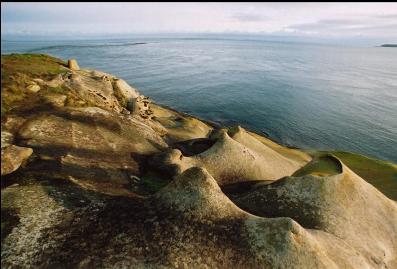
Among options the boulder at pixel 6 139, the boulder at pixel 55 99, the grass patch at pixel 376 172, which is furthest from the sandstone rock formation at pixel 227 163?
the grass patch at pixel 376 172

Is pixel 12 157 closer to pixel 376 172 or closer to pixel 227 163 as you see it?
pixel 227 163

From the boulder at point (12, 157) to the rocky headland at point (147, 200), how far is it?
0.31 feet

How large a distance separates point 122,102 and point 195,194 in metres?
32.3

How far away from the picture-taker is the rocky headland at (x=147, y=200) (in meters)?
19.5

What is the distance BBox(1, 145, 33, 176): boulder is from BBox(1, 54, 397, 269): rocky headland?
10 centimetres

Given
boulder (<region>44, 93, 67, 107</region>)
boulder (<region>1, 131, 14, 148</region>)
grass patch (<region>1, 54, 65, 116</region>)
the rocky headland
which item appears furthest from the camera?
boulder (<region>44, 93, 67, 107</region>)

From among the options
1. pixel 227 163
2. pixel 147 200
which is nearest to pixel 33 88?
pixel 147 200

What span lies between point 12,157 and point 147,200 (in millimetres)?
10419

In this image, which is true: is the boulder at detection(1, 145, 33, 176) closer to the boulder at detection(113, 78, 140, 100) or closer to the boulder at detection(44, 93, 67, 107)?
the boulder at detection(44, 93, 67, 107)

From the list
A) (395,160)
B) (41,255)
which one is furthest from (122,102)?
(395,160)

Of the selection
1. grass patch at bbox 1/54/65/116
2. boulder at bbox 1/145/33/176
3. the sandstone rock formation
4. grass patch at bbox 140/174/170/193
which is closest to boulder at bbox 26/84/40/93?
grass patch at bbox 1/54/65/116

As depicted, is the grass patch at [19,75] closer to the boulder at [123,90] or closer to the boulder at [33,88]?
the boulder at [33,88]

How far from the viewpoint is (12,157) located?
2450 centimetres

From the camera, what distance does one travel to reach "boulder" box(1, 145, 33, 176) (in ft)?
78.2
